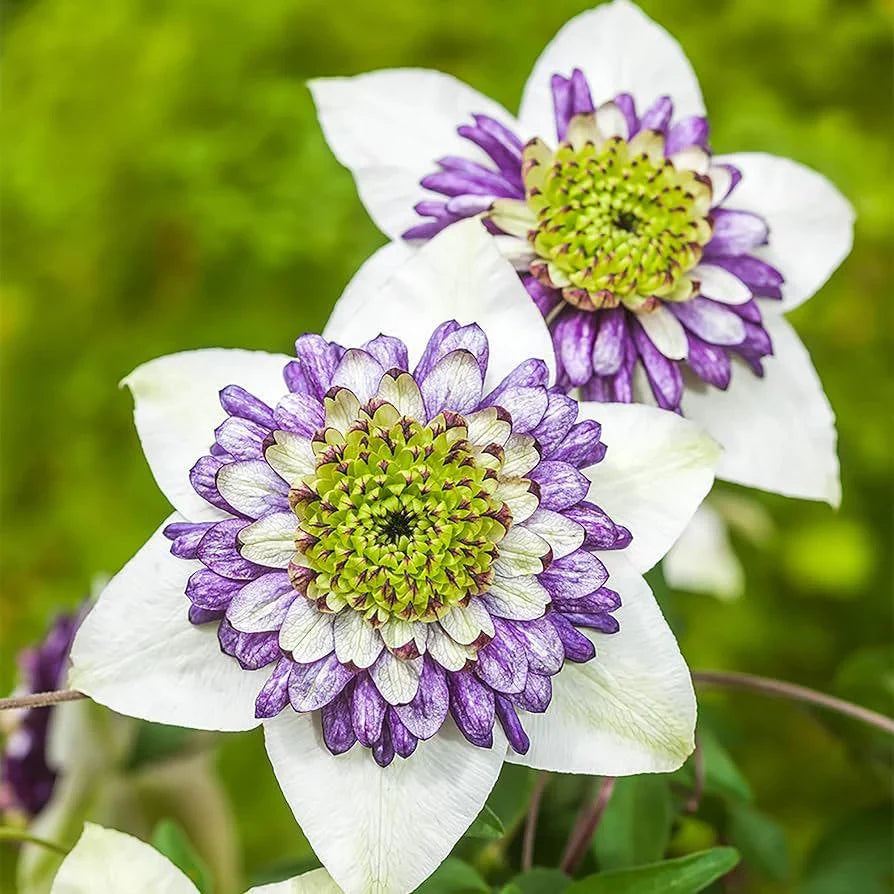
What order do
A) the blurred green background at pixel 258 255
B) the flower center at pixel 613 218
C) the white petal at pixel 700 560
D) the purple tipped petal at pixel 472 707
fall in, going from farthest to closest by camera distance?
the blurred green background at pixel 258 255
the white petal at pixel 700 560
the flower center at pixel 613 218
the purple tipped petal at pixel 472 707

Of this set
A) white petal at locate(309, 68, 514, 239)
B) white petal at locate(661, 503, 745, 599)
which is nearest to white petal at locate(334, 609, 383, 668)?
white petal at locate(309, 68, 514, 239)

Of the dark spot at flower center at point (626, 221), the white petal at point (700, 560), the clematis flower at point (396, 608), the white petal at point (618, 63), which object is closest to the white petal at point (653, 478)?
the clematis flower at point (396, 608)

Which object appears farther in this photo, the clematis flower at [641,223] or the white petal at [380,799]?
the clematis flower at [641,223]

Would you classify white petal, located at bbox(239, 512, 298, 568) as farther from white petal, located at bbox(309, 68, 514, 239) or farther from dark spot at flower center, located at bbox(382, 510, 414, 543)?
white petal, located at bbox(309, 68, 514, 239)

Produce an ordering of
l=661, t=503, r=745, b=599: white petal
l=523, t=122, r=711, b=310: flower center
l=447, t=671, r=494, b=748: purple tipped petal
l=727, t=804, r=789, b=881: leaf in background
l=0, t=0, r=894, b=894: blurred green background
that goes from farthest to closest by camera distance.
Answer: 1. l=0, t=0, r=894, b=894: blurred green background
2. l=661, t=503, r=745, b=599: white petal
3. l=727, t=804, r=789, b=881: leaf in background
4. l=523, t=122, r=711, b=310: flower center
5. l=447, t=671, r=494, b=748: purple tipped petal

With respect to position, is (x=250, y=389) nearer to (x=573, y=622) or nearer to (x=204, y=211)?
(x=573, y=622)

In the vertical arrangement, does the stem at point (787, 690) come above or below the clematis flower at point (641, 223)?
below

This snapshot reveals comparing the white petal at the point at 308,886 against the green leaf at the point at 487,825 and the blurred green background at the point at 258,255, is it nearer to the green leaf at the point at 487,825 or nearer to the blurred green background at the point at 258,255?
the green leaf at the point at 487,825
